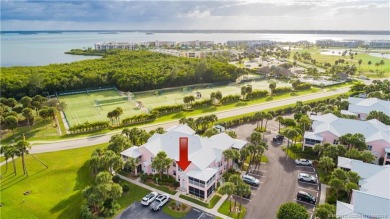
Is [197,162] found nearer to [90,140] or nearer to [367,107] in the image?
[90,140]

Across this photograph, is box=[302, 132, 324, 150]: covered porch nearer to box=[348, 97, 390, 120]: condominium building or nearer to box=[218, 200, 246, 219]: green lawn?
box=[348, 97, 390, 120]: condominium building

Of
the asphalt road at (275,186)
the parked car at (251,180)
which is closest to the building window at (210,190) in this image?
the asphalt road at (275,186)

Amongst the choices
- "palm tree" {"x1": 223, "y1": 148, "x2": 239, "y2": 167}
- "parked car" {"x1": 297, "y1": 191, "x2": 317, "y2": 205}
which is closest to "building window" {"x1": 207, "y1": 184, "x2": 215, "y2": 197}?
"palm tree" {"x1": 223, "y1": 148, "x2": 239, "y2": 167}

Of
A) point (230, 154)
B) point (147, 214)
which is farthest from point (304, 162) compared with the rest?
point (147, 214)

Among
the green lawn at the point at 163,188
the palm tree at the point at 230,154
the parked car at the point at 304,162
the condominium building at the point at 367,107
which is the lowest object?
the green lawn at the point at 163,188

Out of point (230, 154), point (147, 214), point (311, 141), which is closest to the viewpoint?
point (147, 214)

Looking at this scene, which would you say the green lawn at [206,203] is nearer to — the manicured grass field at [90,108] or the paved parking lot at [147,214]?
the paved parking lot at [147,214]
